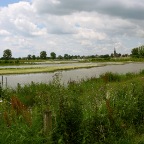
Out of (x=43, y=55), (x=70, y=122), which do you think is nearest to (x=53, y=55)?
(x=43, y=55)

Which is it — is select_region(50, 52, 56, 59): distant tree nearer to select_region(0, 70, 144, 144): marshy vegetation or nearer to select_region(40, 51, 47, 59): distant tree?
select_region(40, 51, 47, 59): distant tree

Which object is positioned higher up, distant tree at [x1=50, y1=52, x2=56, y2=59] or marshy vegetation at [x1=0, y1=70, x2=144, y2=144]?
distant tree at [x1=50, y1=52, x2=56, y2=59]

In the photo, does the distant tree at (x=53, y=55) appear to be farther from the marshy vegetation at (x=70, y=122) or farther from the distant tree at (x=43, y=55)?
the marshy vegetation at (x=70, y=122)

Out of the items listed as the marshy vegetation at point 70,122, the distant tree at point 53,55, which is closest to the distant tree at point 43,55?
the distant tree at point 53,55

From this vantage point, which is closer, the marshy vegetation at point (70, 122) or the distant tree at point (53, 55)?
the marshy vegetation at point (70, 122)

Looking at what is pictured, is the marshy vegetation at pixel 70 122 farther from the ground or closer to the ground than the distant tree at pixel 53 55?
closer to the ground

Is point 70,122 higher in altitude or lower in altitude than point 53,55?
lower

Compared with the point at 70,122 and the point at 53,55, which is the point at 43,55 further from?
the point at 70,122

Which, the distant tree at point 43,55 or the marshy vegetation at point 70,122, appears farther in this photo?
the distant tree at point 43,55

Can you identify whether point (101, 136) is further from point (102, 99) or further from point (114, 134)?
point (102, 99)

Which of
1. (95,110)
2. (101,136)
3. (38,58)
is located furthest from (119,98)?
(38,58)

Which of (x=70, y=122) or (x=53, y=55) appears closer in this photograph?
(x=70, y=122)

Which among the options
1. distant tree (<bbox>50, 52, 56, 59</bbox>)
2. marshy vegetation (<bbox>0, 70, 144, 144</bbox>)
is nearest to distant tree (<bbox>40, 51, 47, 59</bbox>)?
distant tree (<bbox>50, 52, 56, 59</bbox>)

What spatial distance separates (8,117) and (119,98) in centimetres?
381
